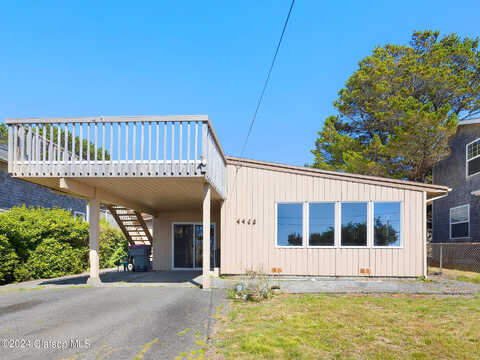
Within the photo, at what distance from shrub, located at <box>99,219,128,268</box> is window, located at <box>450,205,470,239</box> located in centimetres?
1517

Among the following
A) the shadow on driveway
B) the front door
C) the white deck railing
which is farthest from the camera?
the front door

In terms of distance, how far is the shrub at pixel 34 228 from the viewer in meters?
9.60

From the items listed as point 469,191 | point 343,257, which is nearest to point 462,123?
point 469,191

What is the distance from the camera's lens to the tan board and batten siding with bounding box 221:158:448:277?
9781mm

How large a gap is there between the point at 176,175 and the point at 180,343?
389cm

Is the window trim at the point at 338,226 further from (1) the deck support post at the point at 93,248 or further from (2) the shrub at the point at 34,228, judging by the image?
(2) the shrub at the point at 34,228

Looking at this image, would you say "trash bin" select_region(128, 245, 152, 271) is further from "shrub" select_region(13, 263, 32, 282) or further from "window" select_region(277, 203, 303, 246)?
"window" select_region(277, 203, 303, 246)

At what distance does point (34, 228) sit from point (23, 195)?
157 inches

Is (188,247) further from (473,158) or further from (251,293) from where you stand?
(473,158)

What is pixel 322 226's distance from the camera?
1000 cm

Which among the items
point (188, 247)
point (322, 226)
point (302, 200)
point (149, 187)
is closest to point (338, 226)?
point (322, 226)

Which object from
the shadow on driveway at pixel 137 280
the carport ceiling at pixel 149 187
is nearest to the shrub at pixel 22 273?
the shadow on driveway at pixel 137 280

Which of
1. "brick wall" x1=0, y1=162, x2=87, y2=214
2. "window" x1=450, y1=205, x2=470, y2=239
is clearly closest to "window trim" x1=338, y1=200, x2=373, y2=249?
"window" x1=450, y1=205, x2=470, y2=239

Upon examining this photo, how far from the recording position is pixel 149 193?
9.65 meters
